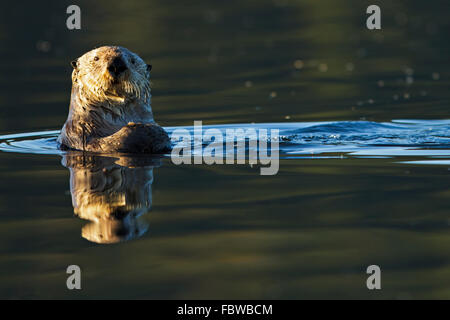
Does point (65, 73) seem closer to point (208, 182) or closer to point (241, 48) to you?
point (241, 48)

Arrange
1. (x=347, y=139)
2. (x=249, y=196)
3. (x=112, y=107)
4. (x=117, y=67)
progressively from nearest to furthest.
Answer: (x=249, y=196), (x=117, y=67), (x=112, y=107), (x=347, y=139)

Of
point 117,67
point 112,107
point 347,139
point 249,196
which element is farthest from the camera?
point 347,139

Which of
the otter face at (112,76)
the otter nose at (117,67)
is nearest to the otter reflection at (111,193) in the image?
the otter face at (112,76)

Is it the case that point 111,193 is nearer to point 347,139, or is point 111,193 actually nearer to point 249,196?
point 249,196

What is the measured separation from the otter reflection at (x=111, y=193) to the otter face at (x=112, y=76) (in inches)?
23.8

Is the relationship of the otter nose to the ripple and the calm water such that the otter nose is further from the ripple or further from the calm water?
the ripple

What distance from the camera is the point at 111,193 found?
6246mm

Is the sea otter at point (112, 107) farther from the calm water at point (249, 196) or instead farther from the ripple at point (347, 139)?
the ripple at point (347, 139)

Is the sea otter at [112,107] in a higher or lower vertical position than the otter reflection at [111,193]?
higher

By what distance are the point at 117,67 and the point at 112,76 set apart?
11cm

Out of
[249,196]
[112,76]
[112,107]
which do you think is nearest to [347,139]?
[112,107]

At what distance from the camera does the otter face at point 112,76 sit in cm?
746

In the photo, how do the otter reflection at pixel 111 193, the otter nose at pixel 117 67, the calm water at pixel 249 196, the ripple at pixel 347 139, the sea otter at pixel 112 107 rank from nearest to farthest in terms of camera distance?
the calm water at pixel 249 196 → the otter reflection at pixel 111 193 → the otter nose at pixel 117 67 → the sea otter at pixel 112 107 → the ripple at pixel 347 139

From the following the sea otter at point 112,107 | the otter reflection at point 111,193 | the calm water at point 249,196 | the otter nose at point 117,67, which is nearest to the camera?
the calm water at point 249,196
